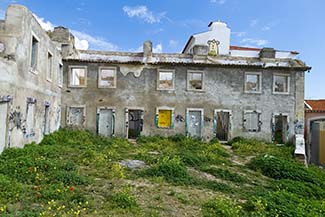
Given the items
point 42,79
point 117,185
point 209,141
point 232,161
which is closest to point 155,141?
point 209,141

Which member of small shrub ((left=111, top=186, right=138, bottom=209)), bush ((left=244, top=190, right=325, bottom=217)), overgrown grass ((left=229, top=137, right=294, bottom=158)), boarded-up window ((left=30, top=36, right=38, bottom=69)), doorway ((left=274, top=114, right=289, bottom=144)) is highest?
boarded-up window ((left=30, top=36, right=38, bottom=69))

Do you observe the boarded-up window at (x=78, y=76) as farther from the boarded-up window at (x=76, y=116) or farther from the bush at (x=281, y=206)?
the bush at (x=281, y=206)

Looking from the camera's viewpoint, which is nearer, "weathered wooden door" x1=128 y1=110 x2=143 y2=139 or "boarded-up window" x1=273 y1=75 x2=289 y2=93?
"boarded-up window" x1=273 y1=75 x2=289 y2=93

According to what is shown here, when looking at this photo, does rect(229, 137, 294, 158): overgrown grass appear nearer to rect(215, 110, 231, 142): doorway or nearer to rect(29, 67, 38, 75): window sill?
rect(215, 110, 231, 142): doorway

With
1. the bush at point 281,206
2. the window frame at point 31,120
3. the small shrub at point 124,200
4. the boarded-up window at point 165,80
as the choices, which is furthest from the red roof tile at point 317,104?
the small shrub at point 124,200

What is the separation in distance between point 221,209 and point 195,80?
13.5m

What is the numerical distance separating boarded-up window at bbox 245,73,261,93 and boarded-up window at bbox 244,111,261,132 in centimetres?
160

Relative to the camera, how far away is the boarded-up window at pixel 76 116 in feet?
64.1

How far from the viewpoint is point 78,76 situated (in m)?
21.3

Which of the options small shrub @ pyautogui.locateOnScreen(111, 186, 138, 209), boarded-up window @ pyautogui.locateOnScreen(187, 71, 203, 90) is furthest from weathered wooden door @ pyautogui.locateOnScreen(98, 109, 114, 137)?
small shrub @ pyautogui.locateOnScreen(111, 186, 138, 209)

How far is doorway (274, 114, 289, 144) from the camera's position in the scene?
1991 centimetres

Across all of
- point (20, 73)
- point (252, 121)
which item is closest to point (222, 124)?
point (252, 121)

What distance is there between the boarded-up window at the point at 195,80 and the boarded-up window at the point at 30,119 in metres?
10.4

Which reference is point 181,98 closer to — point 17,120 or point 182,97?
point 182,97
